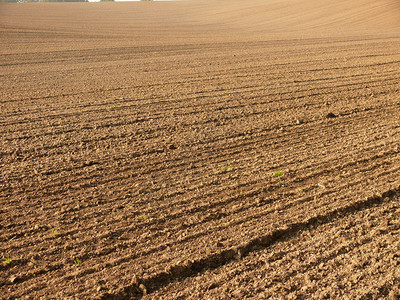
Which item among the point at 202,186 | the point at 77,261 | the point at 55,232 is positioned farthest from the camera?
the point at 202,186

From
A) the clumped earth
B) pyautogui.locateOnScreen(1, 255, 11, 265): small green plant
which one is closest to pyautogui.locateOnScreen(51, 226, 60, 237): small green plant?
the clumped earth

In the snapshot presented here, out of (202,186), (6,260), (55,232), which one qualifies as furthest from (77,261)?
(202,186)

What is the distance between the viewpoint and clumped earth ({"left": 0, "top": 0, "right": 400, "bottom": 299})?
3.99 metres

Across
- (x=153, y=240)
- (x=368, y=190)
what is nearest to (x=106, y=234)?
(x=153, y=240)

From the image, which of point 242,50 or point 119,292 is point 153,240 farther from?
point 242,50

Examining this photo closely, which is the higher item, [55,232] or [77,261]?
[55,232]

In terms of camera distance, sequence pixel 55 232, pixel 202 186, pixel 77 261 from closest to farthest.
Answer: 1. pixel 77 261
2. pixel 55 232
3. pixel 202 186

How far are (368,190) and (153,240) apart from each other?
2.83 metres

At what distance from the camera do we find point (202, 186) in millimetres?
5660

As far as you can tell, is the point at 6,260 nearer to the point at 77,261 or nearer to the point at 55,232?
the point at 55,232

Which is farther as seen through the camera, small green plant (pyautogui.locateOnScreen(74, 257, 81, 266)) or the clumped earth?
small green plant (pyautogui.locateOnScreen(74, 257, 81, 266))

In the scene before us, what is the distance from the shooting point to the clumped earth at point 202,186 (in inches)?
157

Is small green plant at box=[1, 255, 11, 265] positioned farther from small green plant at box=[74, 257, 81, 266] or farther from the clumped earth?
small green plant at box=[74, 257, 81, 266]

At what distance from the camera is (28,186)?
5762 mm
